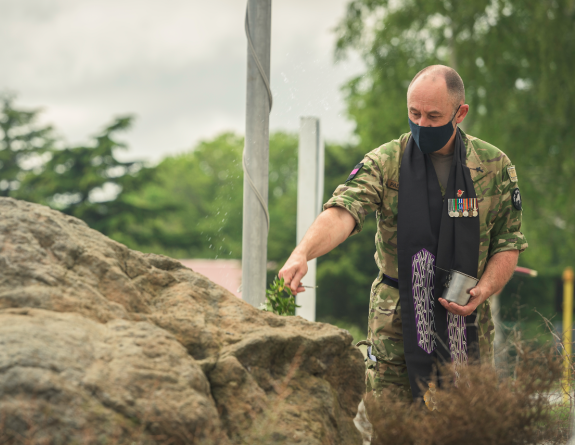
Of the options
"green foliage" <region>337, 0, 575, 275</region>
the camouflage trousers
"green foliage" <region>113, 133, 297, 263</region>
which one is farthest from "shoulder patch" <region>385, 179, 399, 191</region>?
"green foliage" <region>113, 133, 297, 263</region>

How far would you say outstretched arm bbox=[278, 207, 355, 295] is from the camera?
2203mm

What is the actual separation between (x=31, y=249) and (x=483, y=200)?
2.03 metres

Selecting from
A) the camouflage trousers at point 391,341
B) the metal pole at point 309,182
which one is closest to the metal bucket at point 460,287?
the camouflage trousers at point 391,341

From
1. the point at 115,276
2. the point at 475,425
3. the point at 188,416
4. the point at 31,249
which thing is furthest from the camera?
the point at 115,276

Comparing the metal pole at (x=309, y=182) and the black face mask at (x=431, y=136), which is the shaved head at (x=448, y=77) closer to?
the black face mask at (x=431, y=136)

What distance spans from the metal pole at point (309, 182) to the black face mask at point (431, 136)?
2.41 metres

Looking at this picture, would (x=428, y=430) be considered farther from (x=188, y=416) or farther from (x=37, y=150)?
(x=37, y=150)

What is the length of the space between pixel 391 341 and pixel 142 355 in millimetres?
1527

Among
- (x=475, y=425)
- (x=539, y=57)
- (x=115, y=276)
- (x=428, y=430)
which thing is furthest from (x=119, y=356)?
(x=539, y=57)

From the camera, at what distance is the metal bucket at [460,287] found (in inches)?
104

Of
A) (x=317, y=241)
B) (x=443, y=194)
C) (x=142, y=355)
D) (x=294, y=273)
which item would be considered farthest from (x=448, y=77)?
(x=142, y=355)

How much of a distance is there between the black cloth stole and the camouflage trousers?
12cm

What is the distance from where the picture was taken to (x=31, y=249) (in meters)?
1.92

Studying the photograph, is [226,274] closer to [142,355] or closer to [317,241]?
[317,241]
